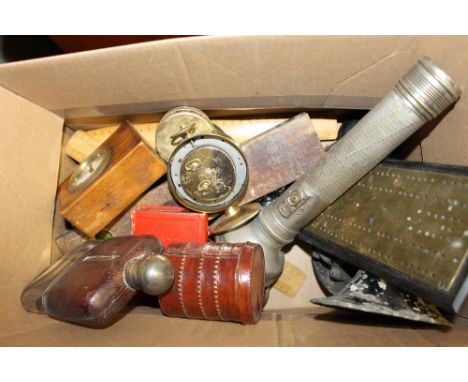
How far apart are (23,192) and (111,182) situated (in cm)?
33

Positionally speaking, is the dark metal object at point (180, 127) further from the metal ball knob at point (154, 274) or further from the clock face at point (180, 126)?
the metal ball knob at point (154, 274)

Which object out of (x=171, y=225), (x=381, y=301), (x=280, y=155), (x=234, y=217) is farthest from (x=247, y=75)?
(x=381, y=301)

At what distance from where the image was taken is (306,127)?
155 centimetres

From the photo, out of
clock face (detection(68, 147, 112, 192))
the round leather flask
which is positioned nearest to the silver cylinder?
the round leather flask

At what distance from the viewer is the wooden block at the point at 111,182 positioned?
151cm

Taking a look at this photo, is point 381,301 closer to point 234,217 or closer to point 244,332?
point 244,332

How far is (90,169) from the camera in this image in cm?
161

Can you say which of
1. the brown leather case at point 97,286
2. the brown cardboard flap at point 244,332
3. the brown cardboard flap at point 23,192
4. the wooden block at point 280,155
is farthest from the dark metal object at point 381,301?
the brown cardboard flap at point 23,192

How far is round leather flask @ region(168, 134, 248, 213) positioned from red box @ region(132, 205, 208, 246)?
49 mm

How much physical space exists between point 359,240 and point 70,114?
1.29 m

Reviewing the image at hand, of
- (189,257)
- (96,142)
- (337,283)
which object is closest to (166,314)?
(189,257)

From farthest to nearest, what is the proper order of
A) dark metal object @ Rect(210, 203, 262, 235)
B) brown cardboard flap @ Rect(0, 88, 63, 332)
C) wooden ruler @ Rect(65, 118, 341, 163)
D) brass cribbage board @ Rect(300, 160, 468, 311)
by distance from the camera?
wooden ruler @ Rect(65, 118, 341, 163), dark metal object @ Rect(210, 203, 262, 235), brown cardboard flap @ Rect(0, 88, 63, 332), brass cribbage board @ Rect(300, 160, 468, 311)

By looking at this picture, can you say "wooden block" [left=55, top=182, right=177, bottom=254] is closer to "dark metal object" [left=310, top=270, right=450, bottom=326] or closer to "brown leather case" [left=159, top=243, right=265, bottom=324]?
"brown leather case" [left=159, top=243, right=265, bottom=324]

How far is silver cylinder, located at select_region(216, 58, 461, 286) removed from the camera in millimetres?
1123
